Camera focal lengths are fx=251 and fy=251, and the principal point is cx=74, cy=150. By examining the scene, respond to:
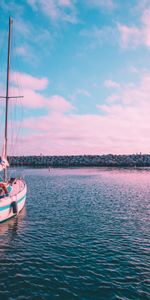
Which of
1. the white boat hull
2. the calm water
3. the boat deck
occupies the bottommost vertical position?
the calm water

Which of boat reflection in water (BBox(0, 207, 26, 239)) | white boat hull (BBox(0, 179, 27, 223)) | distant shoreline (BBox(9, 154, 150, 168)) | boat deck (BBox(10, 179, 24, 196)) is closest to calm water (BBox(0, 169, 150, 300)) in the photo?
boat reflection in water (BBox(0, 207, 26, 239))

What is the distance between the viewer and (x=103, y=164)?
511 ft

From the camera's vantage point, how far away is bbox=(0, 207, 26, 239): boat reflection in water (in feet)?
68.2

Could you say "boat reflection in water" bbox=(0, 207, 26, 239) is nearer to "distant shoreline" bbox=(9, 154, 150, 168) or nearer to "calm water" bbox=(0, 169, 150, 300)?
"calm water" bbox=(0, 169, 150, 300)

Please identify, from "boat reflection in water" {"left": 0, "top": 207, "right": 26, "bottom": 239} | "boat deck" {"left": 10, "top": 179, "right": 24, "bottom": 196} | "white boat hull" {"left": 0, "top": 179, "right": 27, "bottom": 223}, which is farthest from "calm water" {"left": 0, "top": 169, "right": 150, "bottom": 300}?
"boat deck" {"left": 10, "top": 179, "right": 24, "bottom": 196}

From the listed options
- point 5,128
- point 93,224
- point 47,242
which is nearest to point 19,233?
point 47,242

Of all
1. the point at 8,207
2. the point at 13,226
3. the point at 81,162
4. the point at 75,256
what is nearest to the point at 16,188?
the point at 8,207

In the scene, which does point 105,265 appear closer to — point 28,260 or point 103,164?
point 28,260

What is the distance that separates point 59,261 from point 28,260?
76.1 inches

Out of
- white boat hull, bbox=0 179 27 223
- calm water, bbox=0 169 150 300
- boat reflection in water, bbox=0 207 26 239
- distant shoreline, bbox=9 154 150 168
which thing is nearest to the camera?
calm water, bbox=0 169 150 300

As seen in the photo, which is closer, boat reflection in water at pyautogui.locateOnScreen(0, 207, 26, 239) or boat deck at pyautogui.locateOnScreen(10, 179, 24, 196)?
boat reflection in water at pyautogui.locateOnScreen(0, 207, 26, 239)

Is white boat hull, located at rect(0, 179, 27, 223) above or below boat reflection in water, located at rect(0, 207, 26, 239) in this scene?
above

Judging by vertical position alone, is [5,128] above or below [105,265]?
above

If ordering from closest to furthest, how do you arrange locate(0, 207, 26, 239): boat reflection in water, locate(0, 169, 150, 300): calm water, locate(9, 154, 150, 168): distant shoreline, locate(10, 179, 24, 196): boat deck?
locate(0, 169, 150, 300): calm water → locate(0, 207, 26, 239): boat reflection in water → locate(10, 179, 24, 196): boat deck → locate(9, 154, 150, 168): distant shoreline
